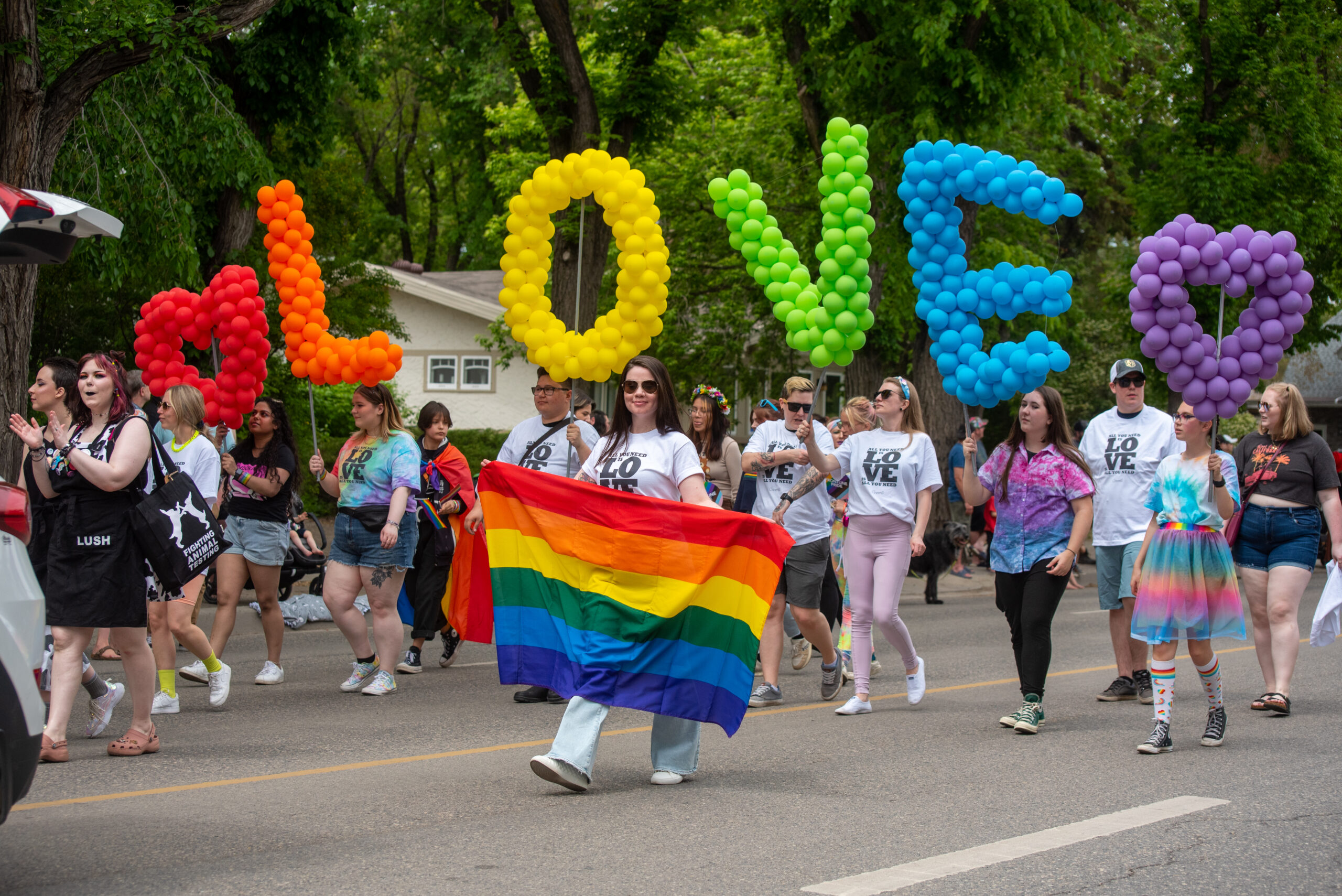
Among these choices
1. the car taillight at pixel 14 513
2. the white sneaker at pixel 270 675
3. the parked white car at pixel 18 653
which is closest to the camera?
the parked white car at pixel 18 653

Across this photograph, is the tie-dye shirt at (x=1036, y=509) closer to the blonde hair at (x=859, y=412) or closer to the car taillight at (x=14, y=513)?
the blonde hair at (x=859, y=412)

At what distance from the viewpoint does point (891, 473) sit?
8.33 meters

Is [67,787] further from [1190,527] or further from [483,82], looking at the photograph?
[483,82]

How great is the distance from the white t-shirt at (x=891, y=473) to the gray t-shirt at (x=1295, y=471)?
6.06 ft

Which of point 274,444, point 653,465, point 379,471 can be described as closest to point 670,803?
point 653,465

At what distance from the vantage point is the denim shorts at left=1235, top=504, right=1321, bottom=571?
812 cm

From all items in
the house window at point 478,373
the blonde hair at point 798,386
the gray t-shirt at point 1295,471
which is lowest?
the gray t-shirt at point 1295,471

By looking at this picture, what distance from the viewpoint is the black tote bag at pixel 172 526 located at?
259 inches

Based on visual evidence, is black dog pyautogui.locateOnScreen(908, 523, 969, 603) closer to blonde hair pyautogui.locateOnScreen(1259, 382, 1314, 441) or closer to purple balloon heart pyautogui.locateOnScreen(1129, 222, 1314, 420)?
blonde hair pyautogui.locateOnScreen(1259, 382, 1314, 441)

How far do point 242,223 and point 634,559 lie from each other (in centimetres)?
1324

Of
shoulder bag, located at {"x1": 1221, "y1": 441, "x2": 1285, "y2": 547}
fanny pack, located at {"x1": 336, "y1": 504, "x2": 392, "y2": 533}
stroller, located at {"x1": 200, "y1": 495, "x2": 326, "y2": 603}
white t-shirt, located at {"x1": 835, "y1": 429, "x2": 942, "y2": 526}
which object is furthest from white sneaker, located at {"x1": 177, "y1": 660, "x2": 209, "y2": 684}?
shoulder bag, located at {"x1": 1221, "y1": 441, "x2": 1285, "y2": 547}

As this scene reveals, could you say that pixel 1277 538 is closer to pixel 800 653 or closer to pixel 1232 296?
pixel 1232 296

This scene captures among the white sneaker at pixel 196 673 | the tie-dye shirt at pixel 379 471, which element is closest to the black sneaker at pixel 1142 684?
the tie-dye shirt at pixel 379 471

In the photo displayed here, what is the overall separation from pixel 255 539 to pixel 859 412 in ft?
15.1
